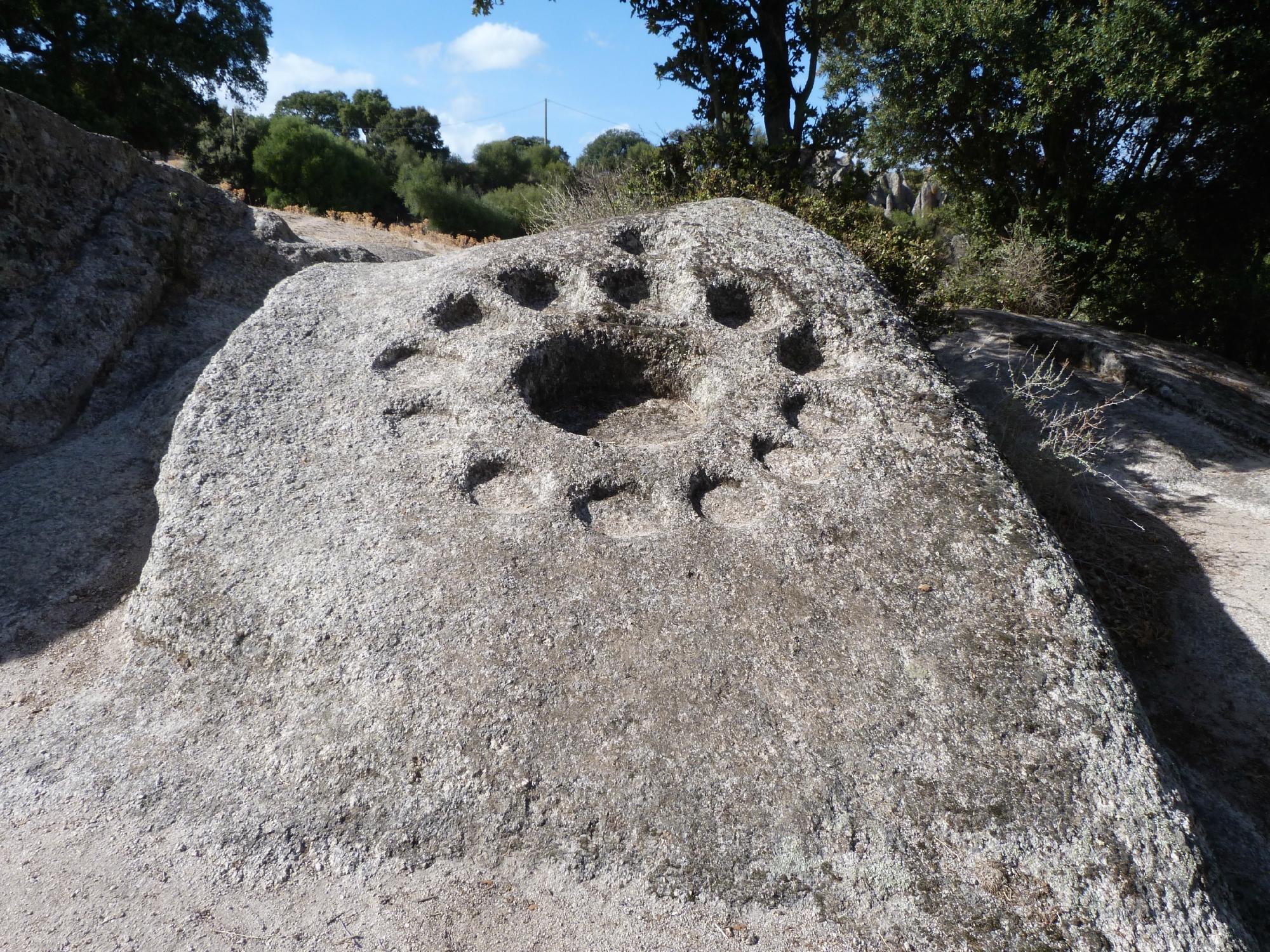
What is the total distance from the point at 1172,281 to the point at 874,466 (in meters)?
9.32

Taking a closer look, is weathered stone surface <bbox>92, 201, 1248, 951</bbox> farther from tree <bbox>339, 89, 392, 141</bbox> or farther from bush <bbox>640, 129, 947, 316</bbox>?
tree <bbox>339, 89, 392, 141</bbox>

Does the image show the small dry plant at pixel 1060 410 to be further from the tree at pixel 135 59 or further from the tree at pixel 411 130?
the tree at pixel 411 130

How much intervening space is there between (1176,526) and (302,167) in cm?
2597

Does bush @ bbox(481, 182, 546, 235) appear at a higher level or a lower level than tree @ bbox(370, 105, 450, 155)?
lower

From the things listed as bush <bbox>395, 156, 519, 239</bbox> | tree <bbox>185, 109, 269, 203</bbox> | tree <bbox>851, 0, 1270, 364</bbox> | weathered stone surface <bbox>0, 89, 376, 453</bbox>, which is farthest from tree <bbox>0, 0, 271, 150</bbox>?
tree <bbox>851, 0, 1270, 364</bbox>

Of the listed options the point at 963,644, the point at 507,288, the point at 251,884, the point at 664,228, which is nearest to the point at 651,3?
the point at 664,228

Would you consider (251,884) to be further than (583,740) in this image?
No

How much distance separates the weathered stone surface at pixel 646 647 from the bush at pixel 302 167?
23.2 m

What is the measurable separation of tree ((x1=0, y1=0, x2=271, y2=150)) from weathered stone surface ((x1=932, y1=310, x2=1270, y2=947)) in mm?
17256

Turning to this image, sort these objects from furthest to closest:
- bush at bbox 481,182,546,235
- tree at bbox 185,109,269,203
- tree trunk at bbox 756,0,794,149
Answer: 1. bush at bbox 481,182,546,235
2. tree at bbox 185,109,269,203
3. tree trunk at bbox 756,0,794,149

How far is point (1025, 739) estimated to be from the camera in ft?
7.66

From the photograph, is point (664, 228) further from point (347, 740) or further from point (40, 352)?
point (40, 352)

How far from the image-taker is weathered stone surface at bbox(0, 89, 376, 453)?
13.8 feet

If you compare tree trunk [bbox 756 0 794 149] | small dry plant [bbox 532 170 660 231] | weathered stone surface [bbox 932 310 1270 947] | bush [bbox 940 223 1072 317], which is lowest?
weathered stone surface [bbox 932 310 1270 947]
